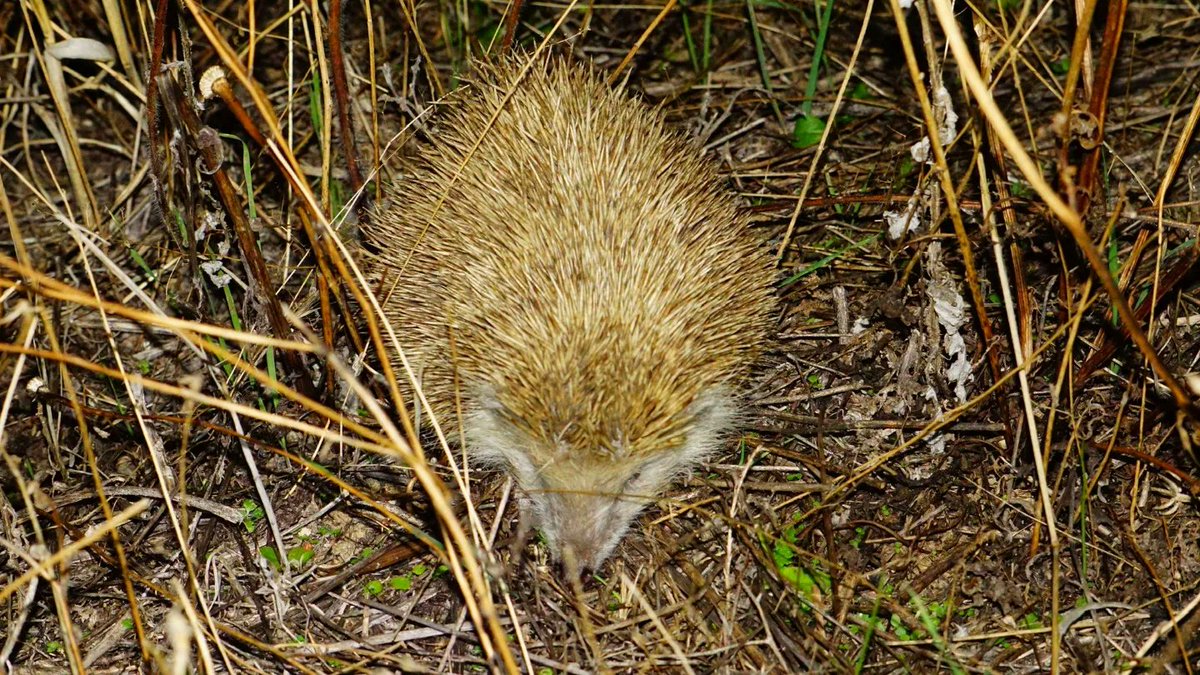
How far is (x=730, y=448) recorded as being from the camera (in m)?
4.05

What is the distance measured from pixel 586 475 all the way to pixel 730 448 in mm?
699

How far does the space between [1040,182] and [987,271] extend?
1876 mm

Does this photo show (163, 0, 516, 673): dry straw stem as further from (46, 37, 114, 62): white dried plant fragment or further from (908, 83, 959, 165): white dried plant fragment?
(908, 83, 959, 165): white dried plant fragment

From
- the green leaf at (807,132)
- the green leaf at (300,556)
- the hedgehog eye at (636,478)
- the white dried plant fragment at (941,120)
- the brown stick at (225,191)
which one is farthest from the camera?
the green leaf at (807,132)

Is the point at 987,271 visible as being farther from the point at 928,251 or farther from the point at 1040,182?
the point at 1040,182

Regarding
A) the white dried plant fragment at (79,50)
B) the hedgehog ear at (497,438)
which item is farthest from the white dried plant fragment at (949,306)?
the white dried plant fragment at (79,50)

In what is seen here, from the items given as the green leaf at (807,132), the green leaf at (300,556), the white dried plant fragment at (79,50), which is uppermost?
the white dried plant fragment at (79,50)

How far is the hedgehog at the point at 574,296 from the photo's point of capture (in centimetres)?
351

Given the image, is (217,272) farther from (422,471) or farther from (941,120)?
(941,120)

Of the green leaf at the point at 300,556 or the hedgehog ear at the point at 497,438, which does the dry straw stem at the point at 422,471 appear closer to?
the hedgehog ear at the point at 497,438

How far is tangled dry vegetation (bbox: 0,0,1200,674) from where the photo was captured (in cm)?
334

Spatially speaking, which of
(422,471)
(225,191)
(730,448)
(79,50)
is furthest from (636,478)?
(79,50)

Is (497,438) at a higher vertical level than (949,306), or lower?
lower

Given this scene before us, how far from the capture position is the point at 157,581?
3.75 m
